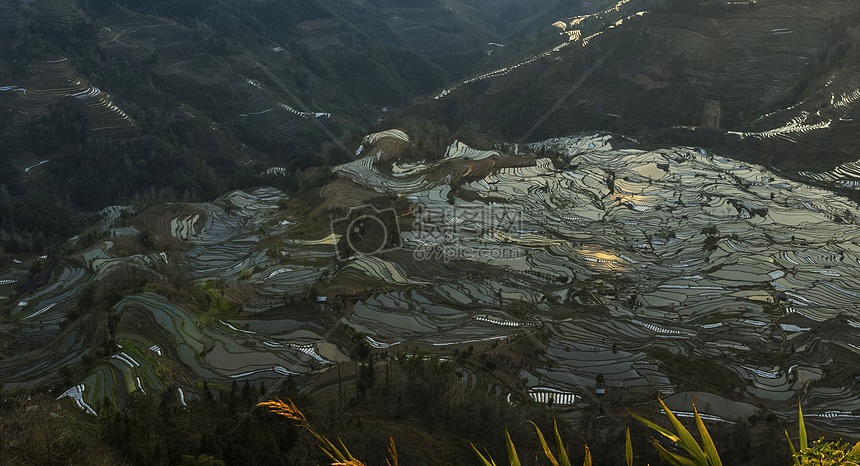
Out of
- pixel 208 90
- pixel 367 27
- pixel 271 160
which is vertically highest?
pixel 367 27

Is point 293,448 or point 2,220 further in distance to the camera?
point 2,220

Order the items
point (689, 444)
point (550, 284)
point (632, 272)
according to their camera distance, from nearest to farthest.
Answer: point (689, 444), point (550, 284), point (632, 272)

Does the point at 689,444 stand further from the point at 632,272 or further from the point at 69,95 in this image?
the point at 69,95

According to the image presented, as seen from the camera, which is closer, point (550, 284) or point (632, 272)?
point (550, 284)

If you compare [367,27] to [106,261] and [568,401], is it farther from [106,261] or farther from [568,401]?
[568,401]

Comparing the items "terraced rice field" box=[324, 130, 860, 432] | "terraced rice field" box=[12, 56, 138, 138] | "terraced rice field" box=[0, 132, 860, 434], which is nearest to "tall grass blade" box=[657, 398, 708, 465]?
"terraced rice field" box=[0, 132, 860, 434]

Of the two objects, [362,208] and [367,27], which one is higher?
[367,27]

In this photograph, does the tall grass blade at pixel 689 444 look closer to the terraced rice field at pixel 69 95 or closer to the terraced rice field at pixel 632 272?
the terraced rice field at pixel 632 272

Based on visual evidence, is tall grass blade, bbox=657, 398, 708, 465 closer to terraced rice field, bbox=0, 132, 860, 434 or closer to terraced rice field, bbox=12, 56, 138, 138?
terraced rice field, bbox=0, 132, 860, 434

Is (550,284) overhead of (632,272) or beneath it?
overhead

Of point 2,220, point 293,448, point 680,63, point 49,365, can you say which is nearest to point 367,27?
point 680,63

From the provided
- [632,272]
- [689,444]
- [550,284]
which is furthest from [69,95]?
[689,444]
